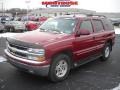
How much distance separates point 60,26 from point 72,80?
5.86 ft

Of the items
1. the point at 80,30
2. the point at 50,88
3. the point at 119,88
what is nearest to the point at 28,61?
the point at 50,88

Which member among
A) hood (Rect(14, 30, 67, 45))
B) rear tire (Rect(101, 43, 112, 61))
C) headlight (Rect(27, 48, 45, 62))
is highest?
hood (Rect(14, 30, 67, 45))

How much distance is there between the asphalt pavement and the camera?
226 inches

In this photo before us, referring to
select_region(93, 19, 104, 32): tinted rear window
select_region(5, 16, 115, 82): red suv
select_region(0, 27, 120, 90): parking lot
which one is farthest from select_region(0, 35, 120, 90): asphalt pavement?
select_region(93, 19, 104, 32): tinted rear window

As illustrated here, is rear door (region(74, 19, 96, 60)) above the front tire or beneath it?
above

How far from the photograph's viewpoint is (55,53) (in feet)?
18.7

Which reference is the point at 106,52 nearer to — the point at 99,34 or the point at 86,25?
the point at 99,34

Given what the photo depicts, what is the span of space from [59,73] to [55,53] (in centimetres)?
74

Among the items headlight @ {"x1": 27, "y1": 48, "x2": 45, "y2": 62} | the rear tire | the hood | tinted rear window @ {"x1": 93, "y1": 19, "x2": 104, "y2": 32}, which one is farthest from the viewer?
the rear tire

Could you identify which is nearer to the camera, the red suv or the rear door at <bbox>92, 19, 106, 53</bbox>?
the red suv

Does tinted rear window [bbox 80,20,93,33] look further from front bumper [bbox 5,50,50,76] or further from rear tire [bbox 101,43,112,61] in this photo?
front bumper [bbox 5,50,50,76]

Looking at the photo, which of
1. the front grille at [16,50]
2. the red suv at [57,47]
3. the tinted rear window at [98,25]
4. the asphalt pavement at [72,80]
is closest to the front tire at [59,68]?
the red suv at [57,47]

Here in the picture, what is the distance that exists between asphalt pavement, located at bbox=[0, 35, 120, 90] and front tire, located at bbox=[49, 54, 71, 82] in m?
0.17

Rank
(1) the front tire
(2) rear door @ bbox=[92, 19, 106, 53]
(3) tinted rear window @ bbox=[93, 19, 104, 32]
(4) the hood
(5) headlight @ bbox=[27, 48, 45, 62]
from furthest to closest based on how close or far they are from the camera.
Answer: (3) tinted rear window @ bbox=[93, 19, 104, 32] < (2) rear door @ bbox=[92, 19, 106, 53] < (1) the front tire < (4) the hood < (5) headlight @ bbox=[27, 48, 45, 62]
